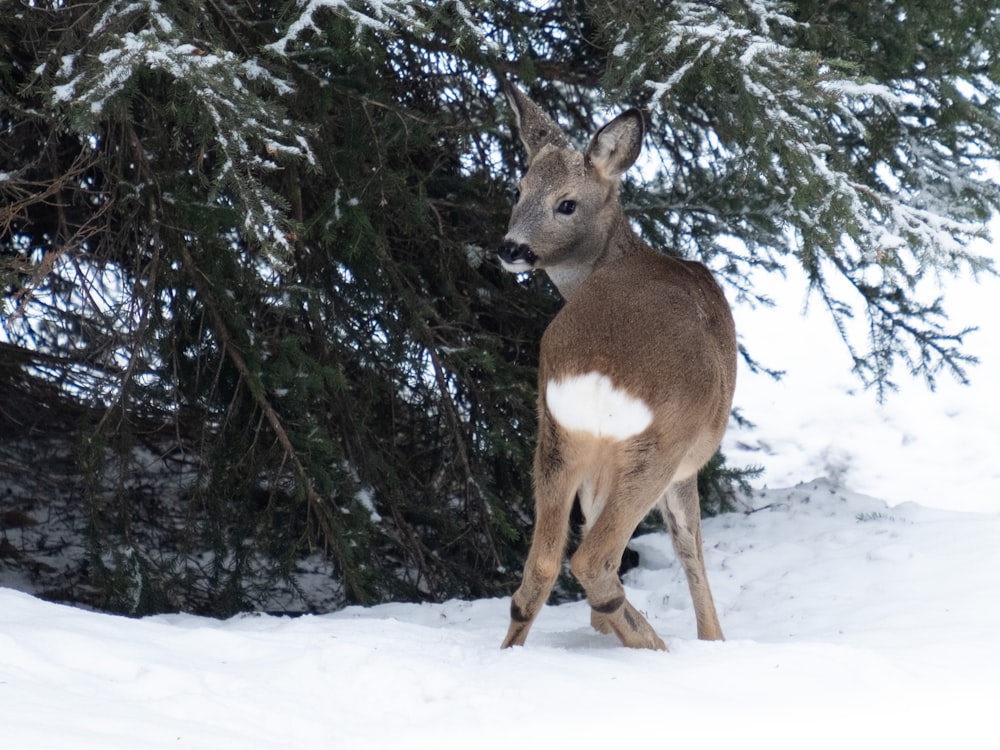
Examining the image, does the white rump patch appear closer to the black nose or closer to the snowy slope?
the snowy slope

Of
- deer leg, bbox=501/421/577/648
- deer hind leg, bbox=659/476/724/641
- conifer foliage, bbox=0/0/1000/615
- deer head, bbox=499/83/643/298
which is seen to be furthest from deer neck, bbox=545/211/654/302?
deer leg, bbox=501/421/577/648

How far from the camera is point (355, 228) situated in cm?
629

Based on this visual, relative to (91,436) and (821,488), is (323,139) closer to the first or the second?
(91,436)

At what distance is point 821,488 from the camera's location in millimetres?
8586

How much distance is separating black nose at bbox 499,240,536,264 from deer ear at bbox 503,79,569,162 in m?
0.79

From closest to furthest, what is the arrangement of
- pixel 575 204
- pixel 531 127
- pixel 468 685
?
pixel 468 685 < pixel 575 204 < pixel 531 127

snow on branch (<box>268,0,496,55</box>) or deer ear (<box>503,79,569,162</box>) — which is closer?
snow on branch (<box>268,0,496,55</box>)

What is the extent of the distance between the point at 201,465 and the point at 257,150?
188 centimetres

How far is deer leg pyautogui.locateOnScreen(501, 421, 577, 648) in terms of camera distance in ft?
16.1

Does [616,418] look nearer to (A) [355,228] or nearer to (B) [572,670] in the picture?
(B) [572,670]

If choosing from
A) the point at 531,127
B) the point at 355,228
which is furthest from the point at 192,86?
the point at 531,127

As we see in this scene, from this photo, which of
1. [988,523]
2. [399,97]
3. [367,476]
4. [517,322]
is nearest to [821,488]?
[988,523]

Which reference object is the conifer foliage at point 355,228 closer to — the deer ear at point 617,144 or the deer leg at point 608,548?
the deer ear at point 617,144

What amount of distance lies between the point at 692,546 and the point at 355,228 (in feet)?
7.31
